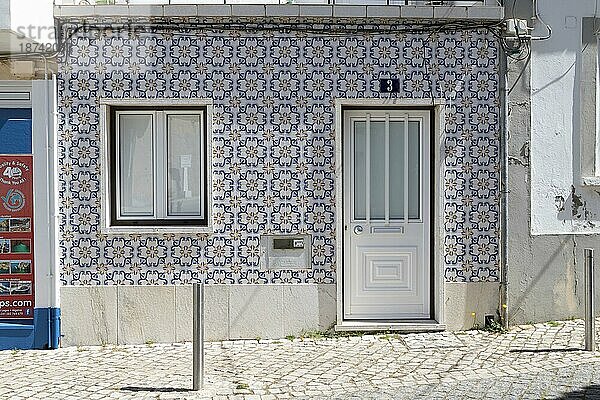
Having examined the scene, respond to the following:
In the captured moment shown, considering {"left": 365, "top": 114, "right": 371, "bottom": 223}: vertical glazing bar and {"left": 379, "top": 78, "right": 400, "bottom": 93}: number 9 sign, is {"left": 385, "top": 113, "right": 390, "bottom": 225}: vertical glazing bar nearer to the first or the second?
{"left": 365, "top": 114, "right": 371, "bottom": 223}: vertical glazing bar

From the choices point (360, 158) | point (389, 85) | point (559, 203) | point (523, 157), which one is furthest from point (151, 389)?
point (559, 203)

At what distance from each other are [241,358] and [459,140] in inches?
130

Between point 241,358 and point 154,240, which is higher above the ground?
point 154,240

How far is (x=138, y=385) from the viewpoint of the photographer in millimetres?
7668

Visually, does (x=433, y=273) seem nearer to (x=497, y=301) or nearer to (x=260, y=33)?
(x=497, y=301)

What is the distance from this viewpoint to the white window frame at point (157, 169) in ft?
30.7

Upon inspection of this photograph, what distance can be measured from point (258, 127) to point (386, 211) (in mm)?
1704

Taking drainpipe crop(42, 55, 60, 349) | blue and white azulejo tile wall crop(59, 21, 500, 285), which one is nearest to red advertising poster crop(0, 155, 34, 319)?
drainpipe crop(42, 55, 60, 349)

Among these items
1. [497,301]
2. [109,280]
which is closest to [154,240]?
[109,280]

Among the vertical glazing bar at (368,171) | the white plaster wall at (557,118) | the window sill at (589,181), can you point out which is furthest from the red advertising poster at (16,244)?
the window sill at (589,181)

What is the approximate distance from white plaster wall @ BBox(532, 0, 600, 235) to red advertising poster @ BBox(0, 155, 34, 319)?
5.42 meters

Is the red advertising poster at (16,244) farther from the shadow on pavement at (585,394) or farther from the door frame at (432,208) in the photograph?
the shadow on pavement at (585,394)

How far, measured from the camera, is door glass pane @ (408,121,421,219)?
9.87 meters

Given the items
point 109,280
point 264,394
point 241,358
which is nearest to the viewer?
point 264,394
